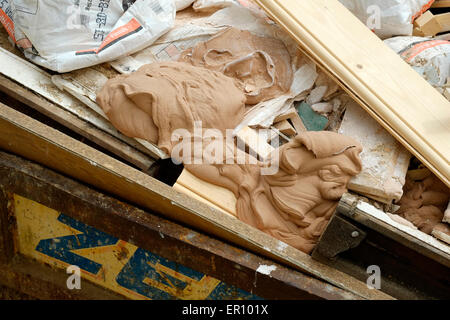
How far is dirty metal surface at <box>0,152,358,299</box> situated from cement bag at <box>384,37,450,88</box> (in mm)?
1379

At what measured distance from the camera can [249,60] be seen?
266cm

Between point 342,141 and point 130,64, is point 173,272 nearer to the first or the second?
point 342,141

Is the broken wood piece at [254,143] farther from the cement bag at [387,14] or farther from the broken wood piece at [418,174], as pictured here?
the cement bag at [387,14]

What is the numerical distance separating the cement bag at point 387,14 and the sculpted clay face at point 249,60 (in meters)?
0.50

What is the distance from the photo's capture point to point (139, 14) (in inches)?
105

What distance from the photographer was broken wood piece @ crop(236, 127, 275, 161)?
2.43m

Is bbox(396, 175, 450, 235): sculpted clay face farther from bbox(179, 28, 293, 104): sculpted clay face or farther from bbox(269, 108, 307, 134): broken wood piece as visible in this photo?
bbox(179, 28, 293, 104): sculpted clay face

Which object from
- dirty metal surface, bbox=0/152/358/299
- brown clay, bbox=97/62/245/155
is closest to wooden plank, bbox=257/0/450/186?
brown clay, bbox=97/62/245/155

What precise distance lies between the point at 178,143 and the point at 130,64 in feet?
2.06

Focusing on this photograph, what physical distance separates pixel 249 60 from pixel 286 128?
430 millimetres

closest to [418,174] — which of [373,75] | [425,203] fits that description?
[425,203]

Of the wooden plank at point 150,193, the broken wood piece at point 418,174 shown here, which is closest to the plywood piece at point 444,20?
the broken wood piece at point 418,174

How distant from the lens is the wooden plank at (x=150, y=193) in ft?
5.82

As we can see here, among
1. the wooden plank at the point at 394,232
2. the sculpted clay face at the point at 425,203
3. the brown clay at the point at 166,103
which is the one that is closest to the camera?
the wooden plank at the point at 394,232
